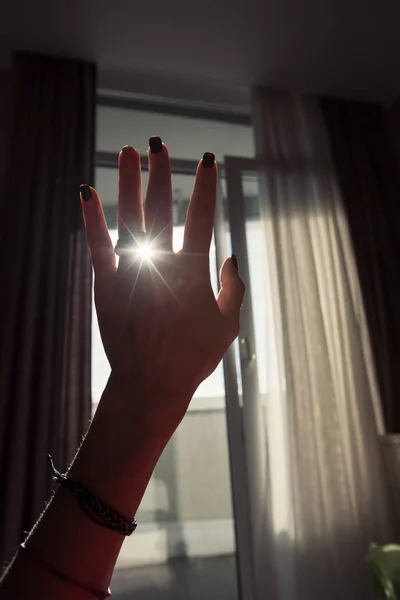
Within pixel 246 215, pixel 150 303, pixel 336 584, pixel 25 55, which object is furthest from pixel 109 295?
pixel 25 55

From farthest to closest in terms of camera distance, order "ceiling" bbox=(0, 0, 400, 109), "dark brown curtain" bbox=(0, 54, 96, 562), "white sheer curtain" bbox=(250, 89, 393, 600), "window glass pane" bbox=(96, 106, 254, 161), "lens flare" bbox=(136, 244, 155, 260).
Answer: "window glass pane" bbox=(96, 106, 254, 161) → "ceiling" bbox=(0, 0, 400, 109) → "white sheer curtain" bbox=(250, 89, 393, 600) → "dark brown curtain" bbox=(0, 54, 96, 562) → "lens flare" bbox=(136, 244, 155, 260)

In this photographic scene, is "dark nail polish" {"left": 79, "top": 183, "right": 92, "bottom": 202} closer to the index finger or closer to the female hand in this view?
the female hand

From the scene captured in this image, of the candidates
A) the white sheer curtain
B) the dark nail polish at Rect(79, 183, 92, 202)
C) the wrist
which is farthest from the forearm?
the white sheer curtain

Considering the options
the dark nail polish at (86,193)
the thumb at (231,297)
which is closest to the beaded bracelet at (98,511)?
the thumb at (231,297)

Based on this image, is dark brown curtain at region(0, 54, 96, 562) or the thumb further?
dark brown curtain at region(0, 54, 96, 562)

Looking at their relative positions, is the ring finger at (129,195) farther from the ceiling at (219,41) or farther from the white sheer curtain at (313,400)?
the ceiling at (219,41)

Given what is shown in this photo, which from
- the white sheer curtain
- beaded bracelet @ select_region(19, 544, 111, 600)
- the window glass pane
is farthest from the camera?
the window glass pane

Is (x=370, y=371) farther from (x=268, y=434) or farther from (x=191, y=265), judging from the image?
(x=191, y=265)
